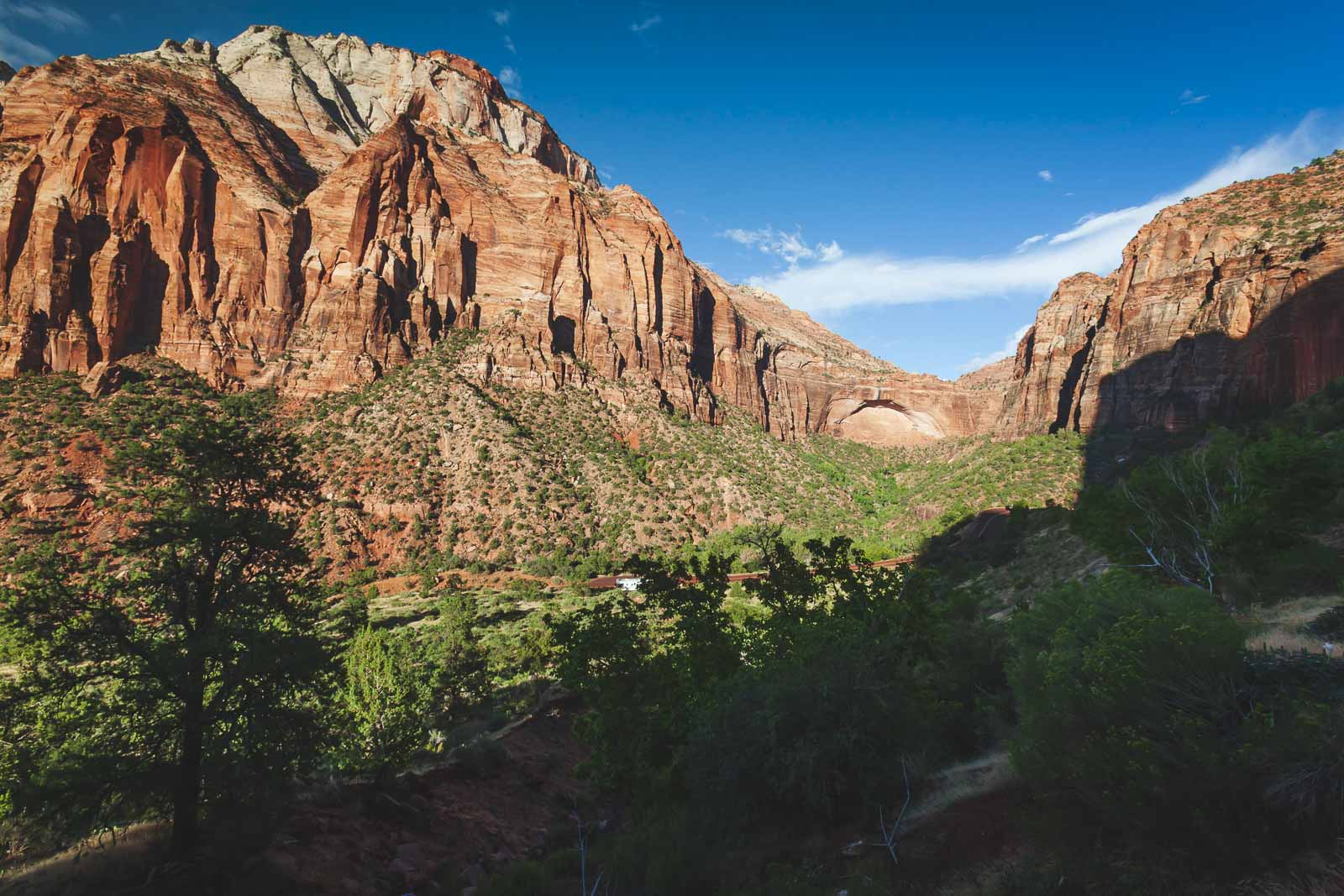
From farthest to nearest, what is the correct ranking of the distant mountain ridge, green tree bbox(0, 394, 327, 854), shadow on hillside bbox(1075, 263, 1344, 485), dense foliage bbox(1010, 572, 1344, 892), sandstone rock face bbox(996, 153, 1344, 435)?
the distant mountain ridge < sandstone rock face bbox(996, 153, 1344, 435) < shadow on hillside bbox(1075, 263, 1344, 485) < green tree bbox(0, 394, 327, 854) < dense foliage bbox(1010, 572, 1344, 892)

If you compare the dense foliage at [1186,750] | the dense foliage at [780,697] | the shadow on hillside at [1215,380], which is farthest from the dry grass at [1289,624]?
the shadow on hillside at [1215,380]

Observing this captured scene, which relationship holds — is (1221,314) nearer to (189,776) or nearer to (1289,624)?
(1289,624)

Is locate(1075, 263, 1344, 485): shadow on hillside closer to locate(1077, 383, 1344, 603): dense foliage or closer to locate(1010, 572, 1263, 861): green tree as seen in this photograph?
locate(1077, 383, 1344, 603): dense foliage

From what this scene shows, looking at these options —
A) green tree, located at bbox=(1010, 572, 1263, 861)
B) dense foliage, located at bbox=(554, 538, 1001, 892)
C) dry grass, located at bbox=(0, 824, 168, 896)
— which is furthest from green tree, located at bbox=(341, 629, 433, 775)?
green tree, located at bbox=(1010, 572, 1263, 861)

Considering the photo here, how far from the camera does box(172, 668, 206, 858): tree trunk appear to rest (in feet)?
28.6

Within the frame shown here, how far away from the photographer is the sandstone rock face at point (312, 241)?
56.8m

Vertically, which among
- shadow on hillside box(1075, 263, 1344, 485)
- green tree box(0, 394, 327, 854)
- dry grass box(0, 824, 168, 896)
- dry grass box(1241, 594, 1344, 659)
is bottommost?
dry grass box(0, 824, 168, 896)

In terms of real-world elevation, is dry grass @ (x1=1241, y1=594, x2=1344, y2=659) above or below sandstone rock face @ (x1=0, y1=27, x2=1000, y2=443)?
below

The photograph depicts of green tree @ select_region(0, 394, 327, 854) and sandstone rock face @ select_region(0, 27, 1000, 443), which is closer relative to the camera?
green tree @ select_region(0, 394, 327, 854)

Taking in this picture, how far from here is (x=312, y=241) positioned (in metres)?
69.9

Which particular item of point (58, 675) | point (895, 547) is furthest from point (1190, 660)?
point (895, 547)

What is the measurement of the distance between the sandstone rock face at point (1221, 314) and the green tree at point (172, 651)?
83.7 m

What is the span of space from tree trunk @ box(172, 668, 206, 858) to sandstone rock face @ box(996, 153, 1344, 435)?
84.7 m

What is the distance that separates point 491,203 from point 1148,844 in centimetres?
9197
